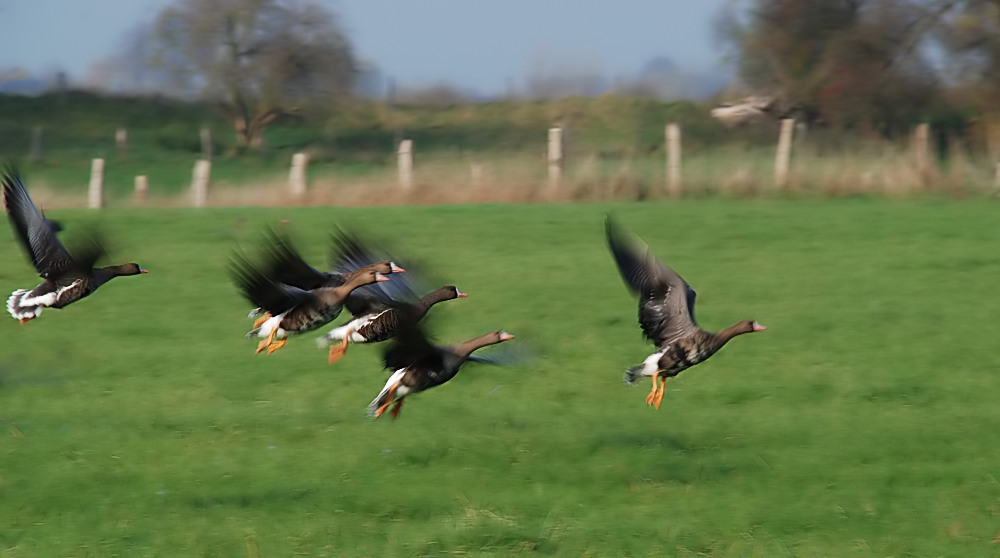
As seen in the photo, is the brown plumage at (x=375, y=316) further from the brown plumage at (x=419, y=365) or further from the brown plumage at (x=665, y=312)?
the brown plumage at (x=665, y=312)

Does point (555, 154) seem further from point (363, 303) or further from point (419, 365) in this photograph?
point (419, 365)

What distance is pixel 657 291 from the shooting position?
32.9 ft

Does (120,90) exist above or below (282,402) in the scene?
above

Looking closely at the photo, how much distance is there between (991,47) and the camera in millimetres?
39562

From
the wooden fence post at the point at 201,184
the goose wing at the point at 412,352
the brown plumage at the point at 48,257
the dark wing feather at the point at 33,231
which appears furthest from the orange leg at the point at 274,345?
the wooden fence post at the point at 201,184

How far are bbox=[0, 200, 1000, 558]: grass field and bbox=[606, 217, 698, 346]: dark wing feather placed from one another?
1544mm

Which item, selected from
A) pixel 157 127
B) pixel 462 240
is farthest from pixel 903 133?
pixel 157 127

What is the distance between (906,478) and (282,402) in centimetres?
646

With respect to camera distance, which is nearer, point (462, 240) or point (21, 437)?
point (21, 437)

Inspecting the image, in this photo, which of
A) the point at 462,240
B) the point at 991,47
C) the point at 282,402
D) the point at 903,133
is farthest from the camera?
the point at 903,133

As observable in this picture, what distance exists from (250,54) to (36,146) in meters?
8.98

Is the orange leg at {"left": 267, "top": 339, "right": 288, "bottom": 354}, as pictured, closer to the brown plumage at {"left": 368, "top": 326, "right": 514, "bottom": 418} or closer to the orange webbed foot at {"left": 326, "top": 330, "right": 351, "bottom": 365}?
the orange webbed foot at {"left": 326, "top": 330, "right": 351, "bottom": 365}

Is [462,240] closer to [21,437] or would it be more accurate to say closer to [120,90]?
[21,437]

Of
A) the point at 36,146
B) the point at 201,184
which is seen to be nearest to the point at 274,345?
the point at 201,184
